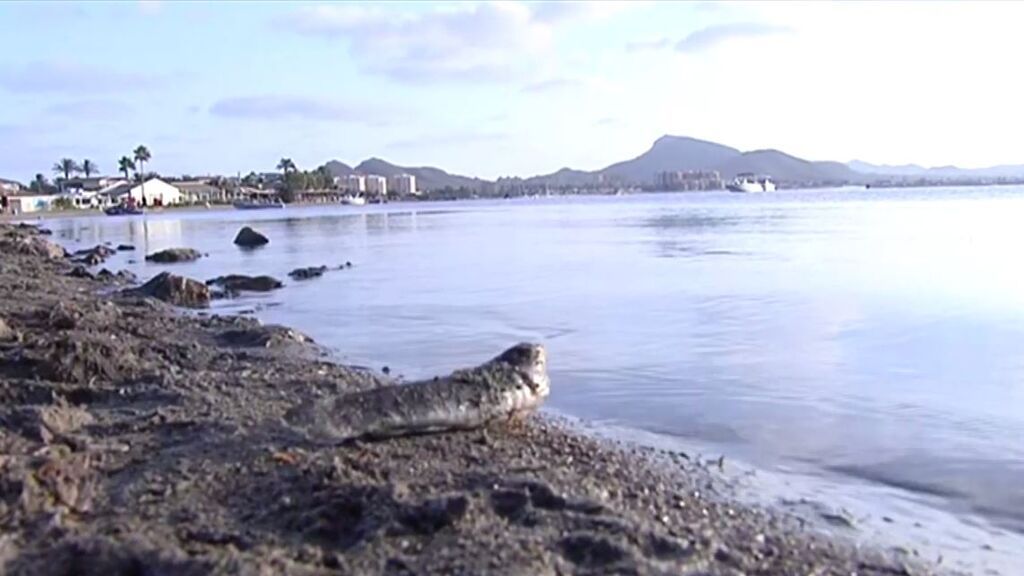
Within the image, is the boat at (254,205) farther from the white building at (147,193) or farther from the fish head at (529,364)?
the fish head at (529,364)

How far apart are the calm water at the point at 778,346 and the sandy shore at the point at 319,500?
1.37 m

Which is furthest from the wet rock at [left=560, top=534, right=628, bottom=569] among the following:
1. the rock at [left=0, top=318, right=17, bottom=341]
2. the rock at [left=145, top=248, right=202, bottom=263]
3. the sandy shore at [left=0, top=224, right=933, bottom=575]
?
the rock at [left=145, top=248, right=202, bottom=263]

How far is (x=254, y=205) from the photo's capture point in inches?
7028

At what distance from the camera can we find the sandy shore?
17.4ft

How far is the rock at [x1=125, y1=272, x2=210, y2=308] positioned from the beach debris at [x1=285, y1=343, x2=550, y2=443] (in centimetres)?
1463

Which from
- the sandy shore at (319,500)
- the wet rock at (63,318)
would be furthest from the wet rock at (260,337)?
the sandy shore at (319,500)

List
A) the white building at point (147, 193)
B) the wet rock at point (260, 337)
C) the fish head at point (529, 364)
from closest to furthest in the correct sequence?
the fish head at point (529, 364)
the wet rock at point (260, 337)
the white building at point (147, 193)

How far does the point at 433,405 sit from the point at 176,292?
1582 cm

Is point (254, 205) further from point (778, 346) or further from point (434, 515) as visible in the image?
point (434, 515)

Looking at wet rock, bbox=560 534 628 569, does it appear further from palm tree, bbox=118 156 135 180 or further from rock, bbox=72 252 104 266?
palm tree, bbox=118 156 135 180

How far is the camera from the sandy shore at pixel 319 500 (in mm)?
5297

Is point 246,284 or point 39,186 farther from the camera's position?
point 39,186

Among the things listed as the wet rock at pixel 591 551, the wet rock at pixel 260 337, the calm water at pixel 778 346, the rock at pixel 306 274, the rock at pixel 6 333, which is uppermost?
the rock at pixel 6 333

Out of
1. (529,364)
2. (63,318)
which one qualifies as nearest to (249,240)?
(63,318)
